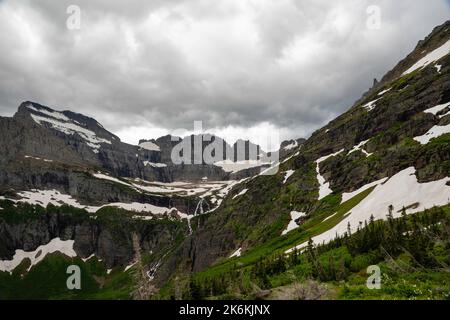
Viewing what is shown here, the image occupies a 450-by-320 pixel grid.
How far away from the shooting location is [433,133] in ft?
426

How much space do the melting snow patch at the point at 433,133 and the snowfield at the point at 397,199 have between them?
58.9ft

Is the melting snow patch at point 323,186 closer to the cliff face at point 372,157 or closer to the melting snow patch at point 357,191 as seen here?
the cliff face at point 372,157

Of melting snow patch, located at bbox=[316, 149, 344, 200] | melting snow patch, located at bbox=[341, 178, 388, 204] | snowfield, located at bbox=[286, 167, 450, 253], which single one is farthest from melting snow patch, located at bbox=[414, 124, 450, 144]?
melting snow patch, located at bbox=[316, 149, 344, 200]

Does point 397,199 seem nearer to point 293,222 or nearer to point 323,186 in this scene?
point 293,222

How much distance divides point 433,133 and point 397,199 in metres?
42.9

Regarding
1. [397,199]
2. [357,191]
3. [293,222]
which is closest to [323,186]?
[293,222]

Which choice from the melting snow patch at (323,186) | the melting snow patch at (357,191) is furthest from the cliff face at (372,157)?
the melting snow patch at (357,191)

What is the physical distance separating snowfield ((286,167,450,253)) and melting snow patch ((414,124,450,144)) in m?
18.0
